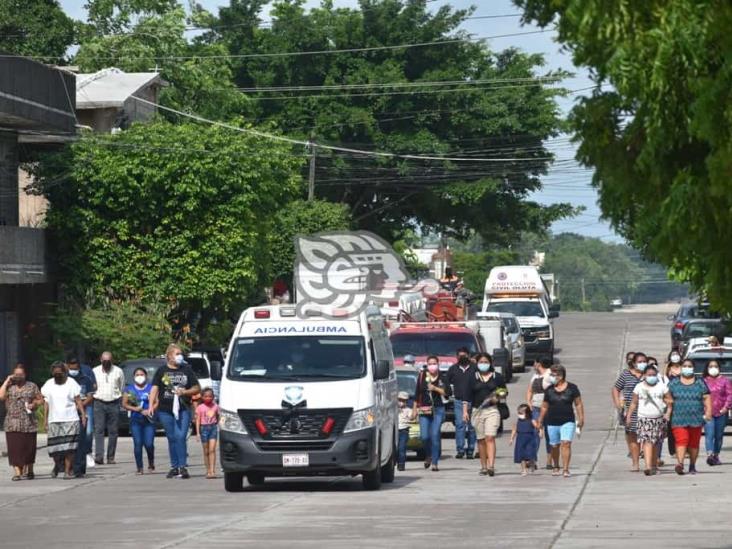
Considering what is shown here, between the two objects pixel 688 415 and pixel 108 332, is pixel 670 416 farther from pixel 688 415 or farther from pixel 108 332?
pixel 108 332

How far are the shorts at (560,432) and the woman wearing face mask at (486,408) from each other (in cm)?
81

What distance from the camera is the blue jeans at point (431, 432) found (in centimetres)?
2606

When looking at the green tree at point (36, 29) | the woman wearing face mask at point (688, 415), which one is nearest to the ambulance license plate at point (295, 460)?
the woman wearing face mask at point (688, 415)

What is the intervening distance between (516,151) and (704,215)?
2386 inches

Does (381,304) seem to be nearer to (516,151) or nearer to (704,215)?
(516,151)

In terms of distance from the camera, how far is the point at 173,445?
81.7 ft

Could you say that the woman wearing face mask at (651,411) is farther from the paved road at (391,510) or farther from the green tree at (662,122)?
the green tree at (662,122)

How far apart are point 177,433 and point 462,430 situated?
565 cm

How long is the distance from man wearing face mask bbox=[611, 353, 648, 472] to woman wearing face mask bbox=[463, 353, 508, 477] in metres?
1.90

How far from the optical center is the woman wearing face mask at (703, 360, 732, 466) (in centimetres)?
2661

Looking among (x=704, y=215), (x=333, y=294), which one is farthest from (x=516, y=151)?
(x=704, y=215)

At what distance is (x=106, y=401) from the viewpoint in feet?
91.6

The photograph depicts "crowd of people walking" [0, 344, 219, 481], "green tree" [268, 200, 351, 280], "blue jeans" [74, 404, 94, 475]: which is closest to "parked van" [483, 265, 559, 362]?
"green tree" [268, 200, 351, 280]

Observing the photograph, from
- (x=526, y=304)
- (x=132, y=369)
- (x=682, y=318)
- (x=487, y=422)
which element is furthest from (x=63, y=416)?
(x=682, y=318)
